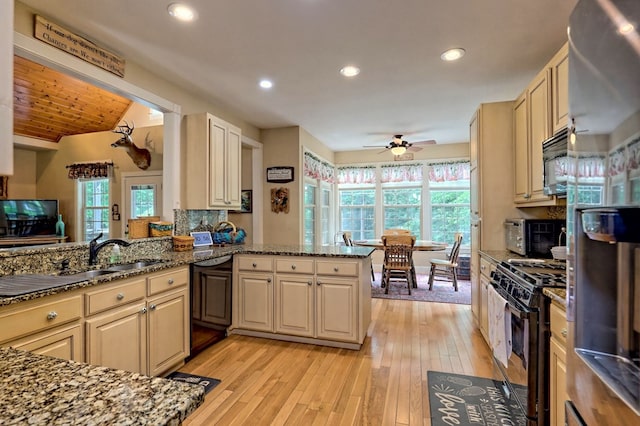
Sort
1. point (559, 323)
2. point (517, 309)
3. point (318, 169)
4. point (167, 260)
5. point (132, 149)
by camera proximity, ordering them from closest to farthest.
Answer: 1. point (559, 323)
2. point (517, 309)
3. point (167, 260)
4. point (132, 149)
5. point (318, 169)

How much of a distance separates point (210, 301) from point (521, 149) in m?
3.24

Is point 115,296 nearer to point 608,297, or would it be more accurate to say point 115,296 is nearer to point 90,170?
point 608,297

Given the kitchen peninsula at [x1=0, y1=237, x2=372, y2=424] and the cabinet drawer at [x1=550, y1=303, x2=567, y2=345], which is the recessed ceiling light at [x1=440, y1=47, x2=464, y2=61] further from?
the cabinet drawer at [x1=550, y1=303, x2=567, y2=345]

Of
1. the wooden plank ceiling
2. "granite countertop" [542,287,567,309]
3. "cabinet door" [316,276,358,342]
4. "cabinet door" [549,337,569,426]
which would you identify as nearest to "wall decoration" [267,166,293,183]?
"cabinet door" [316,276,358,342]

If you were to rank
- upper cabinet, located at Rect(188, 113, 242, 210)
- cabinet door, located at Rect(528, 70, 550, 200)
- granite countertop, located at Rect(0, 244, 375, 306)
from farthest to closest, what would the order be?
upper cabinet, located at Rect(188, 113, 242, 210), cabinet door, located at Rect(528, 70, 550, 200), granite countertop, located at Rect(0, 244, 375, 306)

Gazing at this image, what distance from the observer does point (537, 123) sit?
2.54 meters

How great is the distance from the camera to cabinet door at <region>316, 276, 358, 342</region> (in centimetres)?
288

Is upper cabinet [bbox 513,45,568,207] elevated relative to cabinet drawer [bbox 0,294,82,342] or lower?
elevated

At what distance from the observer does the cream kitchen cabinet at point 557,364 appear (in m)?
1.42

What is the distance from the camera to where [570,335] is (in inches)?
Answer: 39.9

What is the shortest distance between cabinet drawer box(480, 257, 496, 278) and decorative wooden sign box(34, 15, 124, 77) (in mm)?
3683

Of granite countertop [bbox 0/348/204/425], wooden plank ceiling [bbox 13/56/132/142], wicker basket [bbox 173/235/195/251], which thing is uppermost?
wooden plank ceiling [bbox 13/56/132/142]

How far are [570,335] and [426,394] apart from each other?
1.49m

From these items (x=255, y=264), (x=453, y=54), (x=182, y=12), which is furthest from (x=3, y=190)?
(x=453, y=54)
